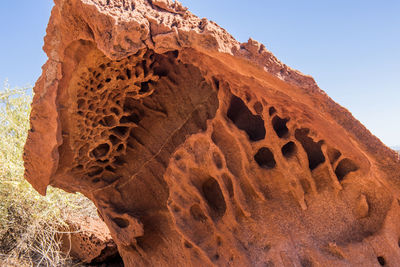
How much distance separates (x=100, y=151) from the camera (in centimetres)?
302

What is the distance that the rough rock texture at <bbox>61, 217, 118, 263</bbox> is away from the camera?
456cm

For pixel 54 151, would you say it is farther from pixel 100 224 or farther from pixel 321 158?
pixel 100 224

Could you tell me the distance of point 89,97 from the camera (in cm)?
259

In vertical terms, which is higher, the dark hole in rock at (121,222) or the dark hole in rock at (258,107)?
the dark hole in rock at (258,107)

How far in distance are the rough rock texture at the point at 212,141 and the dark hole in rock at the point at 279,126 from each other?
3 cm

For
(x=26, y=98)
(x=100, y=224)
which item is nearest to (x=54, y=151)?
(x=100, y=224)

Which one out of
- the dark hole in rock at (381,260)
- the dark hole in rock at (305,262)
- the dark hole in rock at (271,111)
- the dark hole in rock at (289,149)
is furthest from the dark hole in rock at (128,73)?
the dark hole in rock at (381,260)

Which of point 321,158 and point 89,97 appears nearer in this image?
point 321,158

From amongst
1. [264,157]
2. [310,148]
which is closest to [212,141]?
[264,157]

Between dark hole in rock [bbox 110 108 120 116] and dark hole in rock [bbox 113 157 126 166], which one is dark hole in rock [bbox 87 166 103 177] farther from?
dark hole in rock [bbox 110 108 120 116]

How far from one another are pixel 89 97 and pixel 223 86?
3.60ft

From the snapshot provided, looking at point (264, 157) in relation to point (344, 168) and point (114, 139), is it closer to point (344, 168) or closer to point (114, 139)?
point (344, 168)

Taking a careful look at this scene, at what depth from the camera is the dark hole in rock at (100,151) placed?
2.99 metres

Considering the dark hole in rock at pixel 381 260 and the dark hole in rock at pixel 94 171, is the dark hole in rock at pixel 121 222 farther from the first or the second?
the dark hole in rock at pixel 381 260
